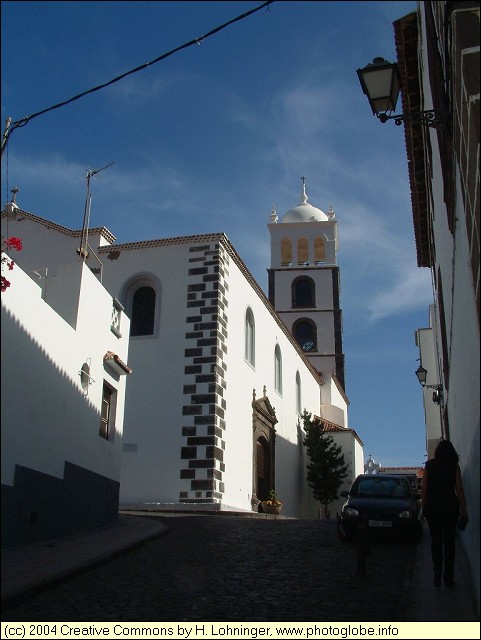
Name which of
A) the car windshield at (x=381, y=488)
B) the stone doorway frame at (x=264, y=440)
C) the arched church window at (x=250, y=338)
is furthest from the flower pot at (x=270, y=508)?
the car windshield at (x=381, y=488)

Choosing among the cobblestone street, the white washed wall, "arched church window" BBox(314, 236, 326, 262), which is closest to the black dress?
the cobblestone street

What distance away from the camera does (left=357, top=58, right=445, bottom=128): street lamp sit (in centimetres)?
765

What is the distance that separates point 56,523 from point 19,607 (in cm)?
431

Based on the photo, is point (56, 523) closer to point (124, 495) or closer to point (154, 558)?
point (154, 558)

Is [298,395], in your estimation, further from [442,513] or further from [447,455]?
[442,513]

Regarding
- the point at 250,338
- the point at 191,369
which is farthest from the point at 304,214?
the point at 191,369

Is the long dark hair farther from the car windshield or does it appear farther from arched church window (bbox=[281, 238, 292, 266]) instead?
arched church window (bbox=[281, 238, 292, 266])

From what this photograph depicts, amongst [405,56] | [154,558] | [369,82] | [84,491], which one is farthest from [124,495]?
[369,82]

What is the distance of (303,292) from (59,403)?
2952 centimetres

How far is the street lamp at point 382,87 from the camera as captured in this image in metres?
7.65

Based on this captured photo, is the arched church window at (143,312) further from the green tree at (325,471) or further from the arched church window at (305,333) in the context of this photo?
the arched church window at (305,333)

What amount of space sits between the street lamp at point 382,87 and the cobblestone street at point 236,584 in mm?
4817

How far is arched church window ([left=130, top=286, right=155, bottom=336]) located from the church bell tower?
17714 millimetres

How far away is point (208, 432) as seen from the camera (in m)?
17.9
